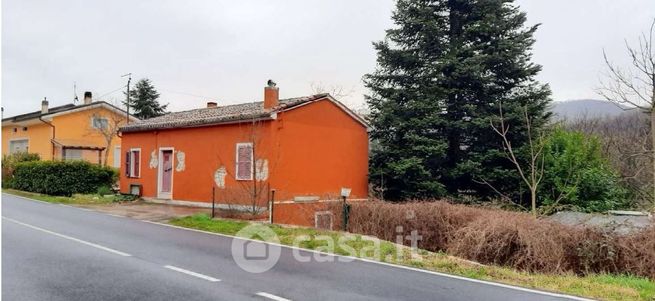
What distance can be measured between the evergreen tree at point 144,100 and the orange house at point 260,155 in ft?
91.7

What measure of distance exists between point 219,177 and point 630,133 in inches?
1284

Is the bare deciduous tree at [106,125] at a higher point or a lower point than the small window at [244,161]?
higher

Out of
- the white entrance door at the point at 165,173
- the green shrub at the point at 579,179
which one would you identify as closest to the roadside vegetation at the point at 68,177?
the white entrance door at the point at 165,173

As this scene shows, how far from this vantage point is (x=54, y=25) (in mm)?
15727

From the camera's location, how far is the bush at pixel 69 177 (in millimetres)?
25328

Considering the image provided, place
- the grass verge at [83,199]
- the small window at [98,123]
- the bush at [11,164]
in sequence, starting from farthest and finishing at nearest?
1. the small window at [98,123]
2. the bush at [11,164]
3. the grass verge at [83,199]

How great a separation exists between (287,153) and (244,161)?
174 centimetres

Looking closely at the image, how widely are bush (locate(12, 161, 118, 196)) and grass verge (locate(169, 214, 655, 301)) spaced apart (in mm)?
15581

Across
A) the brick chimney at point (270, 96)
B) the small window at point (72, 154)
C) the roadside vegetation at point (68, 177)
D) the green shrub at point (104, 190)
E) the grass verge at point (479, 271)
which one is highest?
the brick chimney at point (270, 96)

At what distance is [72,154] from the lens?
119ft

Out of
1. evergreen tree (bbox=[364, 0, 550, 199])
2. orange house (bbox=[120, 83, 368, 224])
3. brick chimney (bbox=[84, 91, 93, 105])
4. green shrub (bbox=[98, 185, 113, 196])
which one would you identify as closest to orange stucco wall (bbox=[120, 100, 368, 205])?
orange house (bbox=[120, 83, 368, 224])

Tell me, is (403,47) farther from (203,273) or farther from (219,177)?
(203,273)

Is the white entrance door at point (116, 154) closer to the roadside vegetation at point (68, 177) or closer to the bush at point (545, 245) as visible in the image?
the roadside vegetation at point (68, 177)

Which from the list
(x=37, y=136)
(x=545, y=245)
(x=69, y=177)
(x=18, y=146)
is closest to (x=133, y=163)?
(x=69, y=177)
